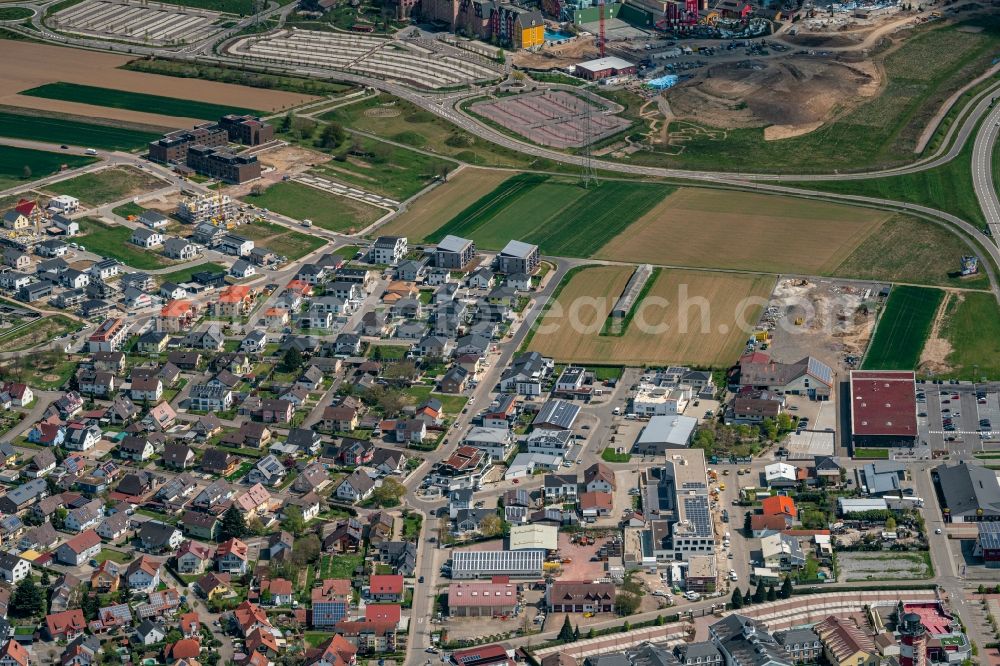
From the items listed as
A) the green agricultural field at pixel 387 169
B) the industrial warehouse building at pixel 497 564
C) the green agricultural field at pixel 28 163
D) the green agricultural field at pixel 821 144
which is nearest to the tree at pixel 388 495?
the industrial warehouse building at pixel 497 564

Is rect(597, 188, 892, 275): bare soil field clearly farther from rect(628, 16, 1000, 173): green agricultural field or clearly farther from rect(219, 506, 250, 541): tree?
rect(219, 506, 250, 541): tree

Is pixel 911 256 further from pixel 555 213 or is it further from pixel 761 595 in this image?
pixel 761 595

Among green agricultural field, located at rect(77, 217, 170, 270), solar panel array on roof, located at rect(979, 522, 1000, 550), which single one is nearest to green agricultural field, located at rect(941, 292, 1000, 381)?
solar panel array on roof, located at rect(979, 522, 1000, 550)

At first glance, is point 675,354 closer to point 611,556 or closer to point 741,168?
point 611,556

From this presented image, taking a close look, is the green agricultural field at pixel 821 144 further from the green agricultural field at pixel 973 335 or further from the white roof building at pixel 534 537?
the white roof building at pixel 534 537

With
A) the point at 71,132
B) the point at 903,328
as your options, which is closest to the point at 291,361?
the point at 903,328
